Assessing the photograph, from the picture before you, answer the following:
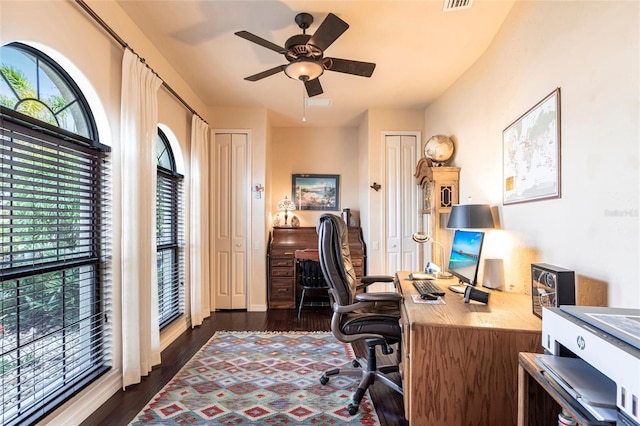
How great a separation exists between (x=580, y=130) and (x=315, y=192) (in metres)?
3.87

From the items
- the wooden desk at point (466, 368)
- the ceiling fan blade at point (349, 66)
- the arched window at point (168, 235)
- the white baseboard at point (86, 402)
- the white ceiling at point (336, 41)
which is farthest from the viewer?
the arched window at point (168, 235)

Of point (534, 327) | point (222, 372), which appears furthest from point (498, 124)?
point (222, 372)

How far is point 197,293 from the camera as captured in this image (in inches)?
146

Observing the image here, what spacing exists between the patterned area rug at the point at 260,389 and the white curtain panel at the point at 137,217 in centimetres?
40

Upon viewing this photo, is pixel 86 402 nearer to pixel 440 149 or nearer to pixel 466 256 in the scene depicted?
pixel 466 256

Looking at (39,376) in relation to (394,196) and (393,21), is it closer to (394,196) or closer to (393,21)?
(393,21)

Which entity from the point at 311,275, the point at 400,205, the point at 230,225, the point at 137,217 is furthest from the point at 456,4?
the point at 230,225

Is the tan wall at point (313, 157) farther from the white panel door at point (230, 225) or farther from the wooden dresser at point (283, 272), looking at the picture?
the wooden dresser at point (283, 272)

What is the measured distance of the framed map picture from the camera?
1.80 meters

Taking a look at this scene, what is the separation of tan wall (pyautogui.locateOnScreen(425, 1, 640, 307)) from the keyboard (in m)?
0.60

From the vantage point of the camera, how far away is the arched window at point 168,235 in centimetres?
317

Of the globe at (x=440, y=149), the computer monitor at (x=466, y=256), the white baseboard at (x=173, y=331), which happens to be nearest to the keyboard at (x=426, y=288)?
the computer monitor at (x=466, y=256)

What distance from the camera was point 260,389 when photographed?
2291 millimetres

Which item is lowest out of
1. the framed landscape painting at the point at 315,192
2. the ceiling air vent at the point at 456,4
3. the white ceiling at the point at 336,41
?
the framed landscape painting at the point at 315,192
